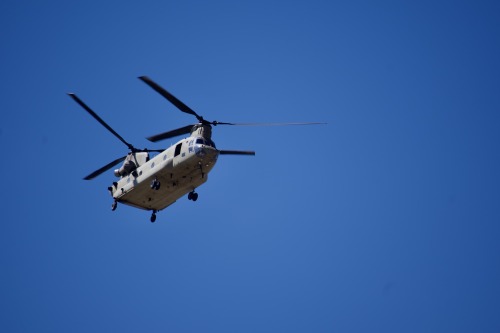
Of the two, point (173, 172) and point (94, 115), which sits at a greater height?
point (94, 115)

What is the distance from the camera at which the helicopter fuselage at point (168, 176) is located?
4338cm

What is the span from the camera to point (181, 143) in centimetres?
4419

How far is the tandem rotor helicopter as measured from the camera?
4322cm

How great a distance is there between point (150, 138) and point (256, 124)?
7.59 meters

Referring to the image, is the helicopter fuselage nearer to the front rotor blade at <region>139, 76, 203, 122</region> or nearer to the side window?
the side window

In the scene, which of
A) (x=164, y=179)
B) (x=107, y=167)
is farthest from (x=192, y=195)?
(x=107, y=167)

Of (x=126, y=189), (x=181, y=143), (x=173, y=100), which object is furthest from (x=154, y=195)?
(x=173, y=100)

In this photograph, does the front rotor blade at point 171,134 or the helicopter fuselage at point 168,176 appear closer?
the helicopter fuselage at point 168,176

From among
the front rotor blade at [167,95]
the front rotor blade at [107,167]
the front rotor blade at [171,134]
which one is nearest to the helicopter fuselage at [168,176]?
the front rotor blade at [171,134]

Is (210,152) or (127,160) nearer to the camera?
(210,152)

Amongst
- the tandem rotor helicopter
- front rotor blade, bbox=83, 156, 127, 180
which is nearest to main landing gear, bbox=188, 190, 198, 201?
the tandem rotor helicopter

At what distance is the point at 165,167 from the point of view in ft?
147

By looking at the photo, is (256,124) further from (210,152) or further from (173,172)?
(173,172)

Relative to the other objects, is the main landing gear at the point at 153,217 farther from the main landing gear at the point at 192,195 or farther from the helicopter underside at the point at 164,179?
the main landing gear at the point at 192,195
